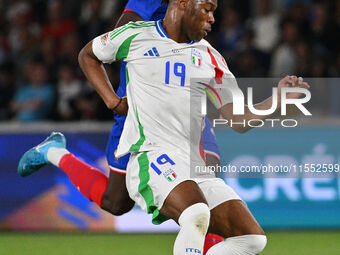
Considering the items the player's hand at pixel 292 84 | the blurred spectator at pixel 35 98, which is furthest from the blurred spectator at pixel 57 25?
the player's hand at pixel 292 84

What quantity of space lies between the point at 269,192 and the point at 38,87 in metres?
3.10

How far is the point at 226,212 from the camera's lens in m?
4.66

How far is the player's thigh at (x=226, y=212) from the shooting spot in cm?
461

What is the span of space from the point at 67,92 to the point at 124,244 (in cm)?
257

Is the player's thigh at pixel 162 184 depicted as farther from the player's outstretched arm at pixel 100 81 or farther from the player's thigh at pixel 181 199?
the player's outstretched arm at pixel 100 81

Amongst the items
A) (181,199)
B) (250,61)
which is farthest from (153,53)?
(250,61)

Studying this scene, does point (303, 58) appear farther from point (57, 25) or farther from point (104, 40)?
point (104, 40)

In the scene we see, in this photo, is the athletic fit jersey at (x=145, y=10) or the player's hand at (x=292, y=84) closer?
the player's hand at (x=292, y=84)

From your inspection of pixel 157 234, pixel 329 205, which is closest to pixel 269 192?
pixel 329 205

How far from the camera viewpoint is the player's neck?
4.75m

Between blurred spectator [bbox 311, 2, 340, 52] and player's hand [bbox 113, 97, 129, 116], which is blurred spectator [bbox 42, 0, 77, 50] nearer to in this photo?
blurred spectator [bbox 311, 2, 340, 52]

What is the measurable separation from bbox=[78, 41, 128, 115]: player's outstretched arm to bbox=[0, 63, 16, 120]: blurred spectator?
4528 millimetres

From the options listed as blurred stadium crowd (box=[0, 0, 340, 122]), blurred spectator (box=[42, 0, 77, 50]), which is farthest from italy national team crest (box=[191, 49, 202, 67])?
blurred spectator (box=[42, 0, 77, 50])

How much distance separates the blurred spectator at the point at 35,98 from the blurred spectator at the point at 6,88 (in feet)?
0.51
